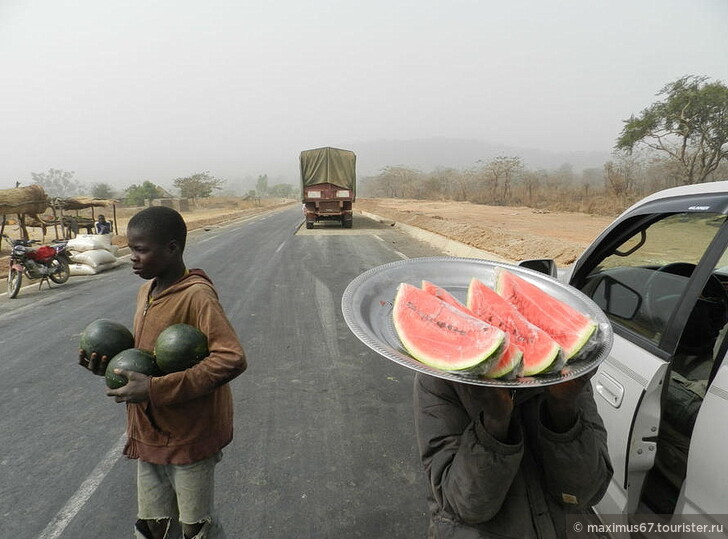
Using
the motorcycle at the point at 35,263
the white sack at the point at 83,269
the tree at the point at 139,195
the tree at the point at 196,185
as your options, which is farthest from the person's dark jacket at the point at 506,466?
the tree at the point at 196,185

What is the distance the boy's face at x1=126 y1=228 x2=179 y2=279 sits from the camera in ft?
5.61

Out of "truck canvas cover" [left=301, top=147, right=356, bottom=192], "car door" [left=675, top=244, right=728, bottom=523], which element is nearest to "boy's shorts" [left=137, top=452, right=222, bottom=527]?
"car door" [left=675, top=244, right=728, bottom=523]

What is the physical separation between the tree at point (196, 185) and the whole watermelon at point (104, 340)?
5689cm

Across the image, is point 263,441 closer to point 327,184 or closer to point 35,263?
point 35,263

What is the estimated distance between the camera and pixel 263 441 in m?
3.17

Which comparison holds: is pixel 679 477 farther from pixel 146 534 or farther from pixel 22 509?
pixel 22 509

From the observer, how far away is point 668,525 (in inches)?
64.3

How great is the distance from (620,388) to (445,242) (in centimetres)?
1250

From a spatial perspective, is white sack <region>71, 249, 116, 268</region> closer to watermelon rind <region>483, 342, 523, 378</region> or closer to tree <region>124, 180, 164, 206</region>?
watermelon rind <region>483, 342, 523, 378</region>

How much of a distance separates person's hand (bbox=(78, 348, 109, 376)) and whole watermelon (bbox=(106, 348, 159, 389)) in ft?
0.32

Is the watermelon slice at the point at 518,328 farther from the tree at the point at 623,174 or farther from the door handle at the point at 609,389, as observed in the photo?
the tree at the point at 623,174

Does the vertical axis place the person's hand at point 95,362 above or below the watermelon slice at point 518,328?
below

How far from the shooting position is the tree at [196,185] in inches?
2185

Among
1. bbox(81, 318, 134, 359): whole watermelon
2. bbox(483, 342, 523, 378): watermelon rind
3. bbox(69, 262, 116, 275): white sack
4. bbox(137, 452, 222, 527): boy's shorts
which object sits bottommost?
bbox(69, 262, 116, 275): white sack
